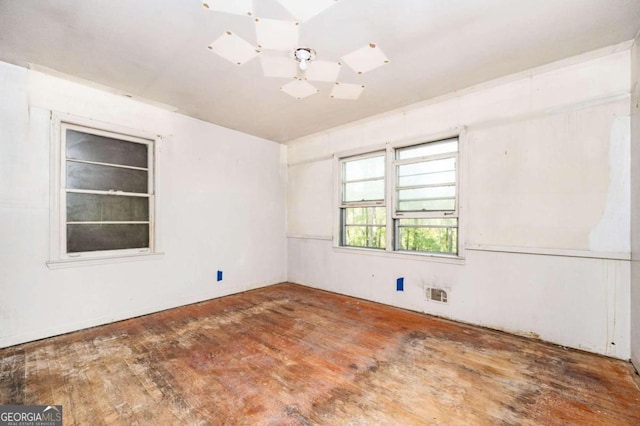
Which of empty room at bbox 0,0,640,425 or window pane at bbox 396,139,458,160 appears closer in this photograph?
empty room at bbox 0,0,640,425

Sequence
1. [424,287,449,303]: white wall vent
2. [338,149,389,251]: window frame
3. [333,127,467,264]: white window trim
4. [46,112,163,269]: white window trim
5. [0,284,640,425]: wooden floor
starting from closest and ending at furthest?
[0,284,640,425]: wooden floor → [46,112,163,269]: white window trim → [333,127,467,264]: white window trim → [424,287,449,303]: white wall vent → [338,149,389,251]: window frame

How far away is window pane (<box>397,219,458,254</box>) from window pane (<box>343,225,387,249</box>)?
281 millimetres

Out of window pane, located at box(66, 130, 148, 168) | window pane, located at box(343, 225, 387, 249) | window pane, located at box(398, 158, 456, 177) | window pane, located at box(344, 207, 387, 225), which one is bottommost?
window pane, located at box(343, 225, 387, 249)

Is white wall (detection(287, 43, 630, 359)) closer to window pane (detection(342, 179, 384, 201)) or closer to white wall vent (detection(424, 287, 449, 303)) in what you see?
white wall vent (detection(424, 287, 449, 303))

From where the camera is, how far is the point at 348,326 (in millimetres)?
3088

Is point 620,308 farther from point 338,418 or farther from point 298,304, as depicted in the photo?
point 298,304

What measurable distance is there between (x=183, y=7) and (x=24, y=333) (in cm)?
328

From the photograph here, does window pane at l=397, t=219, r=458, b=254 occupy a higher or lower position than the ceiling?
lower

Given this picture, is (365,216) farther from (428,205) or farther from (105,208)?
(105,208)

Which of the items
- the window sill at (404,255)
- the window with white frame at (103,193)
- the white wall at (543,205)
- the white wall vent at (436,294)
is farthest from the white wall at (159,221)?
the white wall vent at (436,294)

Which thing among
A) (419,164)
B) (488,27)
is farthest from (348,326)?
(488,27)

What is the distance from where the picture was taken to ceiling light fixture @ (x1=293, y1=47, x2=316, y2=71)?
Answer: 2.36 metres

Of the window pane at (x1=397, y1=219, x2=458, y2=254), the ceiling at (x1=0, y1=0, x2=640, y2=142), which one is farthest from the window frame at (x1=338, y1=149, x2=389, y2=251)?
the ceiling at (x1=0, y1=0, x2=640, y2=142)

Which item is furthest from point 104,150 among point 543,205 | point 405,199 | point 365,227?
point 543,205
